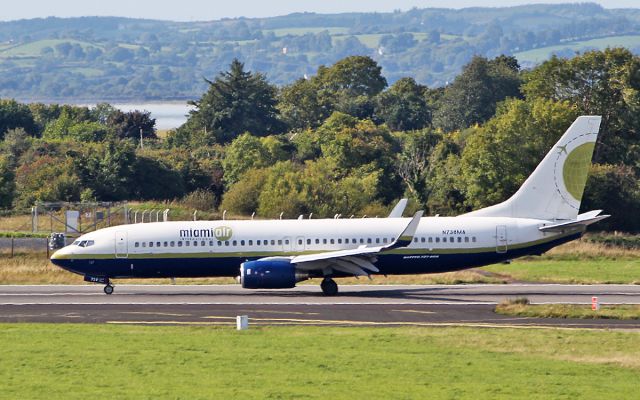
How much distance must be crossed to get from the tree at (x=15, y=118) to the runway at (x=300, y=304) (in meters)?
105

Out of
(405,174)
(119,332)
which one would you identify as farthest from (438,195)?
(119,332)

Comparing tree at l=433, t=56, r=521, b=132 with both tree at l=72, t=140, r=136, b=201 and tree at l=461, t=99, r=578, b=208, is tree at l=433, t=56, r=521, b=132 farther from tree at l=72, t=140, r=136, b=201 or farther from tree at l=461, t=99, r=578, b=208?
tree at l=461, t=99, r=578, b=208

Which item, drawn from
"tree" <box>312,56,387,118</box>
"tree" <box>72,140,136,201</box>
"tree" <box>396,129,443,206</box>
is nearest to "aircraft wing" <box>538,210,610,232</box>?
"tree" <box>396,129,443,206</box>

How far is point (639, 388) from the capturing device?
3056 centimetres

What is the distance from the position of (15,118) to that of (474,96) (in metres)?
58.3

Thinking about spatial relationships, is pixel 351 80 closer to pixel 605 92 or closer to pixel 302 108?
pixel 302 108

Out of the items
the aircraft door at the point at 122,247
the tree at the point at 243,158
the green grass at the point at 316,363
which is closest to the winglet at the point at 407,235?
the green grass at the point at 316,363

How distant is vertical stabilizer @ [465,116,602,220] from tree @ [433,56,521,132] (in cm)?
10381

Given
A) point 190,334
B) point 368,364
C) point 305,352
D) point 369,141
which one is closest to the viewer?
point 368,364

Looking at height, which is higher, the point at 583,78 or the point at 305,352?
the point at 583,78

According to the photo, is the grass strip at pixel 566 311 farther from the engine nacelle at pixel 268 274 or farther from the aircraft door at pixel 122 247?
the aircraft door at pixel 122 247

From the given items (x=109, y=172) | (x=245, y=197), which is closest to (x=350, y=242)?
(x=245, y=197)

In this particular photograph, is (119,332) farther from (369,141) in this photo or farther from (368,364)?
(369,141)

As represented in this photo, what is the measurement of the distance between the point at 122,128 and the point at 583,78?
7468 centimetres
